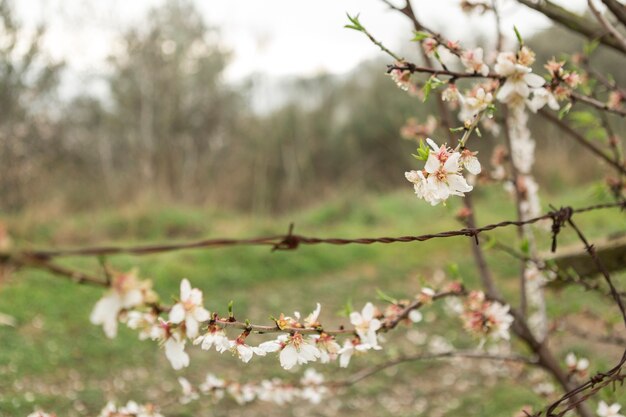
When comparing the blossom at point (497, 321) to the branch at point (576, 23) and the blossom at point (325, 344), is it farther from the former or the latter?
the branch at point (576, 23)

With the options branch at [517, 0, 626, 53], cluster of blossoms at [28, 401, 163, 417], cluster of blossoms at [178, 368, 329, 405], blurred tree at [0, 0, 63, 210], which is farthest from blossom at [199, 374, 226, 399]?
blurred tree at [0, 0, 63, 210]

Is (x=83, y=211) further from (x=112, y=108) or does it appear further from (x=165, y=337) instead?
(x=165, y=337)

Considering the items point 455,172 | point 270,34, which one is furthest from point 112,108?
point 455,172

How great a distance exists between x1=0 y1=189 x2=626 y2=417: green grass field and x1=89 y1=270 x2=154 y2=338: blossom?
103 millimetres

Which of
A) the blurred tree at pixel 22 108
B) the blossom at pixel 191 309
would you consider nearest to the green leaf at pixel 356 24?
the blossom at pixel 191 309

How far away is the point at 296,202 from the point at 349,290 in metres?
7.86

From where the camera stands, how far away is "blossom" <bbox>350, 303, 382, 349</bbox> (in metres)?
1.26

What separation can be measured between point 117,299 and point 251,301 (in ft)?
20.7

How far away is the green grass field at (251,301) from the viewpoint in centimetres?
416

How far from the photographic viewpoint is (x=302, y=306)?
6.75 m

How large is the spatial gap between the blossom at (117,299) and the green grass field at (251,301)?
0.10 metres

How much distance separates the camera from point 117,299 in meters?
0.69

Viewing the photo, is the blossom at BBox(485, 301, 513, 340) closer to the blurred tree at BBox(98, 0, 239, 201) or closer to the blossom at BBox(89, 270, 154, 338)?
the blossom at BBox(89, 270, 154, 338)

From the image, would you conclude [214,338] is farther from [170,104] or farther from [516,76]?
[170,104]
